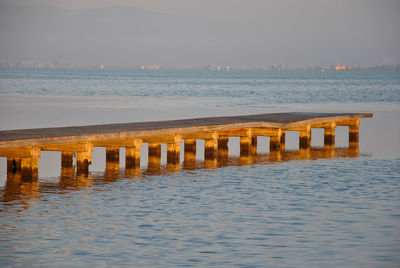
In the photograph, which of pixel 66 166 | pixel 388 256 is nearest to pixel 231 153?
pixel 66 166

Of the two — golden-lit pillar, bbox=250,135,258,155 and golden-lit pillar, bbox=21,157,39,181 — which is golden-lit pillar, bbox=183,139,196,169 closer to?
golden-lit pillar, bbox=250,135,258,155

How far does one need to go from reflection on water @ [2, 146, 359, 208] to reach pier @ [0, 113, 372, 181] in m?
0.03

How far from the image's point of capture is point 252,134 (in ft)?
71.9

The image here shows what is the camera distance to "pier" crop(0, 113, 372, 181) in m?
15.4

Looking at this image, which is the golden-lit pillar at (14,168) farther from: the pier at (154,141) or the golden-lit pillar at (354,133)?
the golden-lit pillar at (354,133)

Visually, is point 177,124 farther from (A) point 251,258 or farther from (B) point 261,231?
(A) point 251,258

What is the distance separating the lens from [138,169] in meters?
17.5

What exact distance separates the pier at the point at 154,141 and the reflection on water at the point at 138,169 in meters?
0.03

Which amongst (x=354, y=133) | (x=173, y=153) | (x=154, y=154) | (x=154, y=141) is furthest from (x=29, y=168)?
(x=354, y=133)

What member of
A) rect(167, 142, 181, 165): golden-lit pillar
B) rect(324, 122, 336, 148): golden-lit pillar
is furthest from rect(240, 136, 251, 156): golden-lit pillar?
rect(324, 122, 336, 148): golden-lit pillar

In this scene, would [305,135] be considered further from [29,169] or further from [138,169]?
[29,169]

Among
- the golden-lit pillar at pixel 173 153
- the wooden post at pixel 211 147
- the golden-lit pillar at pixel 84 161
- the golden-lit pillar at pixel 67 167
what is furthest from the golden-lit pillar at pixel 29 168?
the wooden post at pixel 211 147

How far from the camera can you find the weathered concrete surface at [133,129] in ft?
49.5

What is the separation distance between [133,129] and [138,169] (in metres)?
0.90
